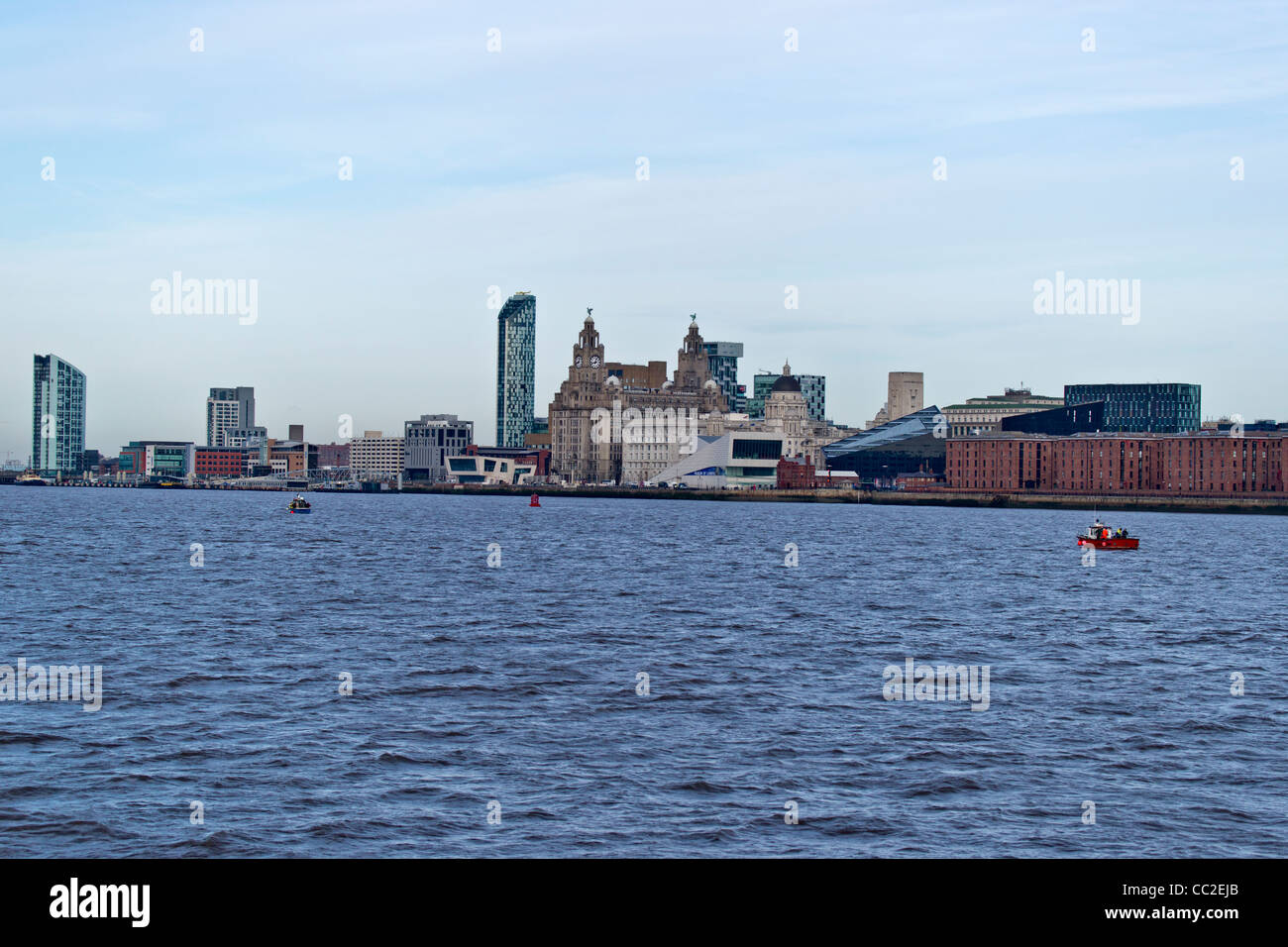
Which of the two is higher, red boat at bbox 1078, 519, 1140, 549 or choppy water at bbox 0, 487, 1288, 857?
red boat at bbox 1078, 519, 1140, 549

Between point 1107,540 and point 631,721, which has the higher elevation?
point 1107,540

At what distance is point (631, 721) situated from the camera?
82.1ft

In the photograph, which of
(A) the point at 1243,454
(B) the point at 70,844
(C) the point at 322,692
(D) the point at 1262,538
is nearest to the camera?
(B) the point at 70,844

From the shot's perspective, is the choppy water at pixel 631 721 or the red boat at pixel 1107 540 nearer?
the choppy water at pixel 631 721

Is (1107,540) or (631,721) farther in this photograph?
(1107,540)

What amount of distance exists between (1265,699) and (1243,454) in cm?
18734

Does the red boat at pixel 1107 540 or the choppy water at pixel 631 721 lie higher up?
the red boat at pixel 1107 540

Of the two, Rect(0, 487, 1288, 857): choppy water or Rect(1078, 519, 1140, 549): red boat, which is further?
Rect(1078, 519, 1140, 549): red boat

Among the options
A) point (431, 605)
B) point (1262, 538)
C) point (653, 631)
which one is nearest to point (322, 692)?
point (653, 631)

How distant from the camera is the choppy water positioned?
685 inches

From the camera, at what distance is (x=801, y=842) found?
16.6 m

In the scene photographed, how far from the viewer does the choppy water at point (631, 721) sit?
685 inches
